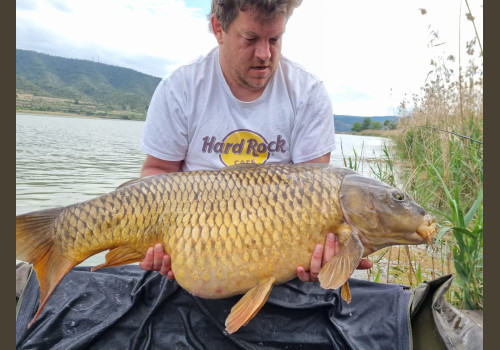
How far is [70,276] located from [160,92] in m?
0.86

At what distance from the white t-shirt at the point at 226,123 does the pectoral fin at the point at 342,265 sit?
1.87ft

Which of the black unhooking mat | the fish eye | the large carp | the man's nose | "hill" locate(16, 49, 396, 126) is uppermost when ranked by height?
"hill" locate(16, 49, 396, 126)

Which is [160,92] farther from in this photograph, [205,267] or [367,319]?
[367,319]

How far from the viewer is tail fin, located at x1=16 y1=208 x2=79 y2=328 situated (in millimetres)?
1281

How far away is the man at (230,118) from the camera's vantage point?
1.74 meters

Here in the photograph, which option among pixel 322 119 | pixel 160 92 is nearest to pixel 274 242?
pixel 322 119

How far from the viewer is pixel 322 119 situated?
179 cm

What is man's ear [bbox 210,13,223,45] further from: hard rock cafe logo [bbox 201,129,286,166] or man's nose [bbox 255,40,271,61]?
hard rock cafe logo [bbox 201,129,286,166]

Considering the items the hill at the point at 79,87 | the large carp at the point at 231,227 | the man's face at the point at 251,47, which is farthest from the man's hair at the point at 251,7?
the hill at the point at 79,87

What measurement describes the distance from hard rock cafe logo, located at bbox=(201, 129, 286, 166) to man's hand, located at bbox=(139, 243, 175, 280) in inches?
20.6

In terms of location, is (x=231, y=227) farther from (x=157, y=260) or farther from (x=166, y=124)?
(x=166, y=124)

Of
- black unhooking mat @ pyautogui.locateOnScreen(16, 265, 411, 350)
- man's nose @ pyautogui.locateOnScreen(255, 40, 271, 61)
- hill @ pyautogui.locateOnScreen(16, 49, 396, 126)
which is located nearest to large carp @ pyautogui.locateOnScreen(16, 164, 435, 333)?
black unhooking mat @ pyautogui.locateOnScreen(16, 265, 411, 350)

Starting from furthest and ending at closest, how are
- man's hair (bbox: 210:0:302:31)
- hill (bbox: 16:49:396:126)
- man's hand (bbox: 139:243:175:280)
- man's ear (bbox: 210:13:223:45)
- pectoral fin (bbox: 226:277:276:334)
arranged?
hill (bbox: 16:49:396:126), man's ear (bbox: 210:13:223:45), man's hair (bbox: 210:0:302:31), man's hand (bbox: 139:243:175:280), pectoral fin (bbox: 226:277:276:334)

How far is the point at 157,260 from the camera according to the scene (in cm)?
135
